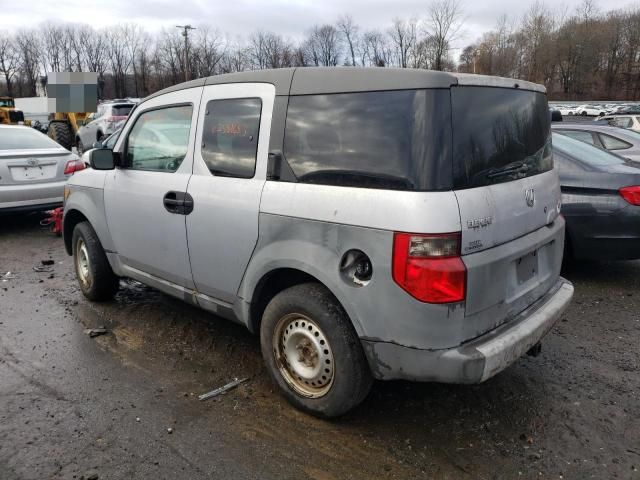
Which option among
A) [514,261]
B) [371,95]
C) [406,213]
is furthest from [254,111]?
[514,261]

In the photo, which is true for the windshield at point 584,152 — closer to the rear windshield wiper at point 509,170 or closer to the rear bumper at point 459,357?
the rear windshield wiper at point 509,170

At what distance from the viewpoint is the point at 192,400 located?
336 centimetres

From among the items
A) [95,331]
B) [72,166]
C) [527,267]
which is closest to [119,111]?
[72,166]

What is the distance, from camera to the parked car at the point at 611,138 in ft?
27.7

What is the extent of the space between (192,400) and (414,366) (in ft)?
5.04

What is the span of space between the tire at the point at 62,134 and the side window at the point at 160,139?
16.9m

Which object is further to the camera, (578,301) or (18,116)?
(18,116)

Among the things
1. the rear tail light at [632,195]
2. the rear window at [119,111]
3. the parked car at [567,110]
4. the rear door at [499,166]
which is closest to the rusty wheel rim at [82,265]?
the rear door at [499,166]

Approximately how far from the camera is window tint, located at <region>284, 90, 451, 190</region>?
253 centimetres

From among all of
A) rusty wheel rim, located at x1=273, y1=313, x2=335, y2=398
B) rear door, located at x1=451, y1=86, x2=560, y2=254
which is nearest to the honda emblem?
rear door, located at x1=451, y1=86, x2=560, y2=254

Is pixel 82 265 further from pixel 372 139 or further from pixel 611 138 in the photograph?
pixel 611 138

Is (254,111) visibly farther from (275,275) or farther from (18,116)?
(18,116)

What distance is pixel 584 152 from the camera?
5.86 metres

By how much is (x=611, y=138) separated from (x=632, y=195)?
4663 mm
